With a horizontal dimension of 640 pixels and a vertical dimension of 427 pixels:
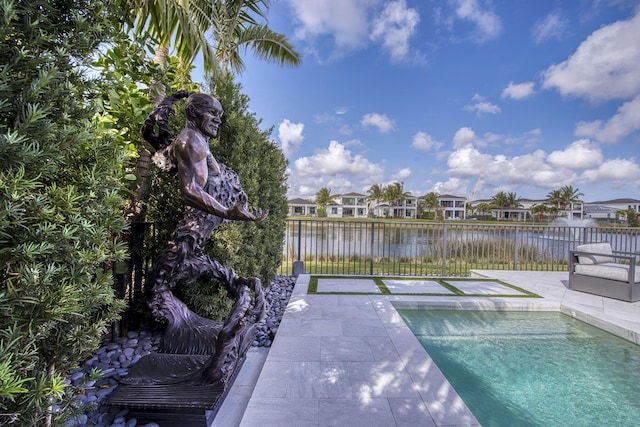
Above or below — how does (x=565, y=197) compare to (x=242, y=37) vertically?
above

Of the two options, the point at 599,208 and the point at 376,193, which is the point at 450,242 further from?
the point at 376,193

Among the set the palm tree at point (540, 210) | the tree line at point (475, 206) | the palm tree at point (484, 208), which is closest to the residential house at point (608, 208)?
the tree line at point (475, 206)

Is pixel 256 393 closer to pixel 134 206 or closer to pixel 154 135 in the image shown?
pixel 154 135

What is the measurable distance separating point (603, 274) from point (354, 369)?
17.0ft

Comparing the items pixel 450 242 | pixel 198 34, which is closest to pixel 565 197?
pixel 450 242

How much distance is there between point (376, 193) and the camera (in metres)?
65.0

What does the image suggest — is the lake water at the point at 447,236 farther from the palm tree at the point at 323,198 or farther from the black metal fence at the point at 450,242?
the palm tree at the point at 323,198

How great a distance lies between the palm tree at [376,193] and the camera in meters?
64.3

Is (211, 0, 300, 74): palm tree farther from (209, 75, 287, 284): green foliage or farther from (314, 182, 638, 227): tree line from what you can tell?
(314, 182, 638, 227): tree line

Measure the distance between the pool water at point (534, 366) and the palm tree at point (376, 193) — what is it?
201ft

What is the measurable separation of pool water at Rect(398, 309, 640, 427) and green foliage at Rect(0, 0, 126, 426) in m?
→ 2.61

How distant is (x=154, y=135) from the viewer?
213cm

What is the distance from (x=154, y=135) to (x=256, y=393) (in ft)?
6.91

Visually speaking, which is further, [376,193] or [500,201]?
[376,193]
